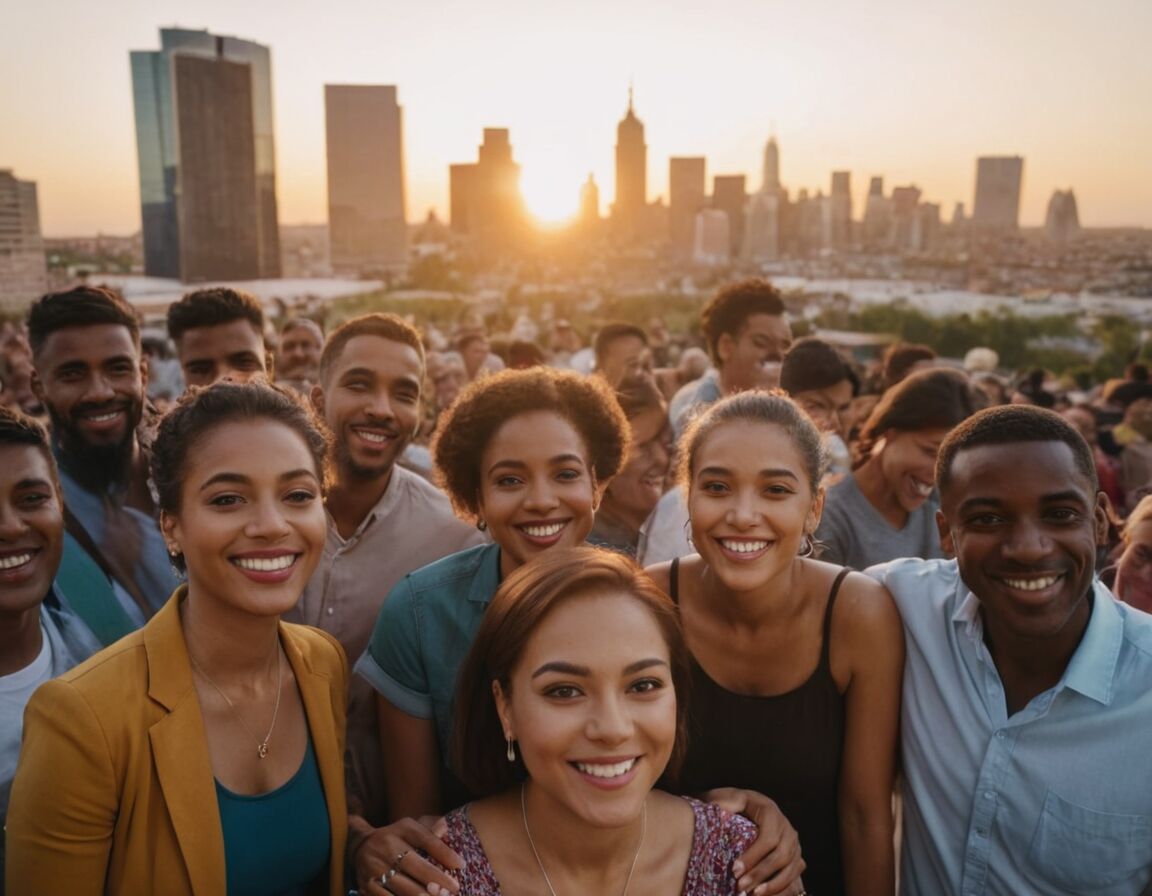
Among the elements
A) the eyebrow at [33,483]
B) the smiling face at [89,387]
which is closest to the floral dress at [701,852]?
the eyebrow at [33,483]

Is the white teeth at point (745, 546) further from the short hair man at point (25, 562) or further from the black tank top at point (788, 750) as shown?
the short hair man at point (25, 562)

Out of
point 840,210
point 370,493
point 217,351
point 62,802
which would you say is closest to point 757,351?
point 370,493

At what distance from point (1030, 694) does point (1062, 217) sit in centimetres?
6467

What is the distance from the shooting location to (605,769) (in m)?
1.84

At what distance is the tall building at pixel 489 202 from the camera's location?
62156 millimetres

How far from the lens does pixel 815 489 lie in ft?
8.42

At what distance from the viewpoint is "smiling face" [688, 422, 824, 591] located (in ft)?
7.83

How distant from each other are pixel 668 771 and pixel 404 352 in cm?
189

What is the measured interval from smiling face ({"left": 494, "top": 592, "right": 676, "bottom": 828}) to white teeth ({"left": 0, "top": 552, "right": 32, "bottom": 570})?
4.54ft

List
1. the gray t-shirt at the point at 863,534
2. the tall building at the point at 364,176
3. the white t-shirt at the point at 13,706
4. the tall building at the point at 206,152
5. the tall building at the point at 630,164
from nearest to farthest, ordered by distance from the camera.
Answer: the white t-shirt at the point at 13,706 < the gray t-shirt at the point at 863,534 < the tall building at the point at 206,152 < the tall building at the point at 364,176 < the tall building at the point at 630,164

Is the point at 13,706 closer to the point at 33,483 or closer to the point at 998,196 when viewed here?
the point at 33,483

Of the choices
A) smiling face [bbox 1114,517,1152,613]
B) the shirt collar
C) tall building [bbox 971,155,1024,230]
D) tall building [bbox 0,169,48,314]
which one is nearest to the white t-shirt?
the shirt collar

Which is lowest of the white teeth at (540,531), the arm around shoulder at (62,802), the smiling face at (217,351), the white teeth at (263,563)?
the arm around shoulder at (62,802)

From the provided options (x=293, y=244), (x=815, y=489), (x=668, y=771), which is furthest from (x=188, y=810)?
(x=293, y=244)
